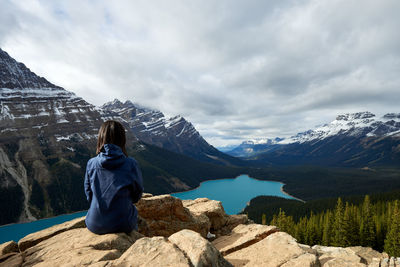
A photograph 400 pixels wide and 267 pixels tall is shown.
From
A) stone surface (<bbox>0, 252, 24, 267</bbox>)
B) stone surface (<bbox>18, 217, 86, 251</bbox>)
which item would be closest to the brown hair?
stone surface (<bbox>0, 252, 24, 267</bbox>)

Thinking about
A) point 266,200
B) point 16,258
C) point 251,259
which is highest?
point 16,258

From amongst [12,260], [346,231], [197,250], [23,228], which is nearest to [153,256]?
[197,250]

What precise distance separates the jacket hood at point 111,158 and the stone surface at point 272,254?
620cm

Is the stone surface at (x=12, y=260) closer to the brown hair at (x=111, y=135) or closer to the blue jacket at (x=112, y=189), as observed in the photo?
the blue jacket at (x=112, y=189)

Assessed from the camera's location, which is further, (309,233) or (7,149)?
(7,149)

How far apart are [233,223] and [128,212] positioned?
1279 cm

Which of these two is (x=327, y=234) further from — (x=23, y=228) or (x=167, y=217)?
(x=23, y=228)

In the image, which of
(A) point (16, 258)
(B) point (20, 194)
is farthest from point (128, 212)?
(B) point (20, 194)

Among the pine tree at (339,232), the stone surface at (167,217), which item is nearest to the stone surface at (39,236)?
the stone surface at (167,217)

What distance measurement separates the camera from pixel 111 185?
5.55m

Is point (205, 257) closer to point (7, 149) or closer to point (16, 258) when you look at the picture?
point (16, 258)

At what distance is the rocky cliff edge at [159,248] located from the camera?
4.44 metres

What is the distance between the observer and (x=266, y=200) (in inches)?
6280

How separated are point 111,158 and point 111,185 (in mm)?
796
